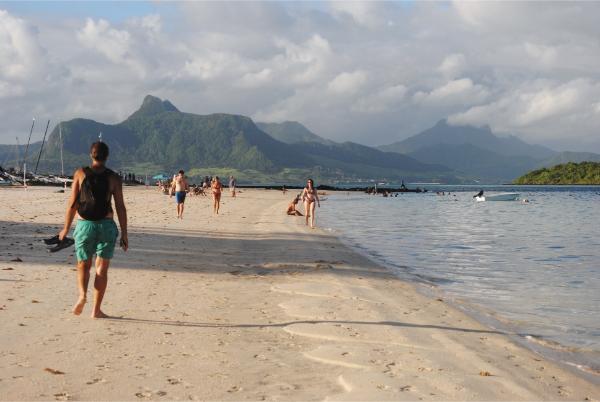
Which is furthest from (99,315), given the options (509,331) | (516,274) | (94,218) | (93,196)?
(516,274)

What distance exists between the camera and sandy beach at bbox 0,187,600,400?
557cm

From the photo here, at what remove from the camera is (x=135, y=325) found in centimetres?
784

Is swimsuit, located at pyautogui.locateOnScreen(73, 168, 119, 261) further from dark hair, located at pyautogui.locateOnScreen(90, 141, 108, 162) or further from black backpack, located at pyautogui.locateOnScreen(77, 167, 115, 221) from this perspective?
dark hair, located at pyautogui.locateOnScreen(90, 141, 108, 162)

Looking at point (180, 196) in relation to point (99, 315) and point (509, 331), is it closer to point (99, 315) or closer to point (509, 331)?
point (99, 315)

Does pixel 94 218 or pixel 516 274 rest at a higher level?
pixel 94 218

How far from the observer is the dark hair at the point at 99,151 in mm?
7762

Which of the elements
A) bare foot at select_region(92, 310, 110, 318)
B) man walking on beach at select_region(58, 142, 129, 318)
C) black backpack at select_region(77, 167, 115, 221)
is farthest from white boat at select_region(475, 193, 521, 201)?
black backpack at select_region(77, 167, 115, 221)

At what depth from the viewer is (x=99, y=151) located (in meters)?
7.81

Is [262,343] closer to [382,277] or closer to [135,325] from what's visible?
[135,325]

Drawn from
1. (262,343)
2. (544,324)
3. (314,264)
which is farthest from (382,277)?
(262,343)

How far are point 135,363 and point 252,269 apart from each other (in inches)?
312

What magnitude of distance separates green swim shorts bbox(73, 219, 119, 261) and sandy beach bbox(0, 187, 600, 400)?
94cm

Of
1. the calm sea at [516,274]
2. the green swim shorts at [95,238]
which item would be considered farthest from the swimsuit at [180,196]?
the green swim shorts at [95,238]

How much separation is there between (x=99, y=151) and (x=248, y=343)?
3.22 meters
